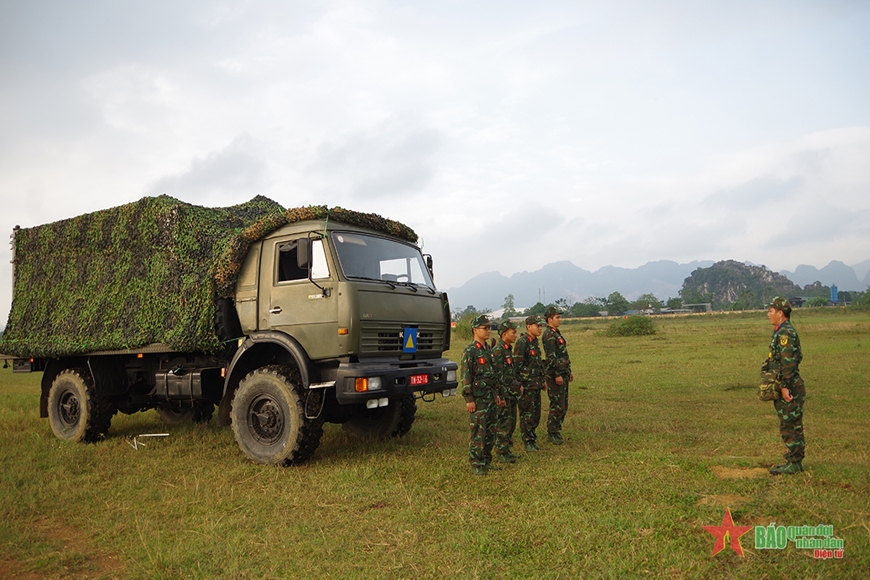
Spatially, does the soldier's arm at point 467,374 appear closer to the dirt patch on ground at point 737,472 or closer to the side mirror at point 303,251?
the side mirror at point 303,251

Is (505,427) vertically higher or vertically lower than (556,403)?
lower

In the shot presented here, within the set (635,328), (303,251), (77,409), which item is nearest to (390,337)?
(303,251)

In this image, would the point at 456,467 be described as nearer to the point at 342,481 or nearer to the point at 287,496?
the point at 342,481

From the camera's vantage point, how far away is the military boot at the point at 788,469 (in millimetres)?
5547

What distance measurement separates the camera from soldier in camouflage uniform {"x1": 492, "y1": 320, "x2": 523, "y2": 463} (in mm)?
6660

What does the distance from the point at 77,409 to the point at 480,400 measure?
6.13m

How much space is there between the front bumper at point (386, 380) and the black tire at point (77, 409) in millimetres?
4282

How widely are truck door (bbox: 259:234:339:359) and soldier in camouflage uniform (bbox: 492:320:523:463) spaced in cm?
181

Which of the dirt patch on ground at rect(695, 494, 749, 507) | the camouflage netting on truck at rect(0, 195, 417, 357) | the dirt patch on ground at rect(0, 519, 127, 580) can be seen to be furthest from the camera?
the camouflage netting on truck at rect(0, 195, 417, 357)

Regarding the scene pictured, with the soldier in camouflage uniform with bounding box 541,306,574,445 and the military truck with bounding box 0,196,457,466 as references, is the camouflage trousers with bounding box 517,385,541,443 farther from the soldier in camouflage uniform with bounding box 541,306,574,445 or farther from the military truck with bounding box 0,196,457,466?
the military truck with bounding box 0,196,457,466

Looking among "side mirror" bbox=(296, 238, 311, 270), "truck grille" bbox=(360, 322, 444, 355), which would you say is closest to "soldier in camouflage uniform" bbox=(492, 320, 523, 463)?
"truck grille" bbox=(360, 322, 444, 355)

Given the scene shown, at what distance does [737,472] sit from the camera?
5809mm

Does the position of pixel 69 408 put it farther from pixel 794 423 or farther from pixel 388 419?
pixel 794 423

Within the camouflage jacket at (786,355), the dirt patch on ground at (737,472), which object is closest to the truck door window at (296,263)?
the dirt patch on ground at (737,472)
